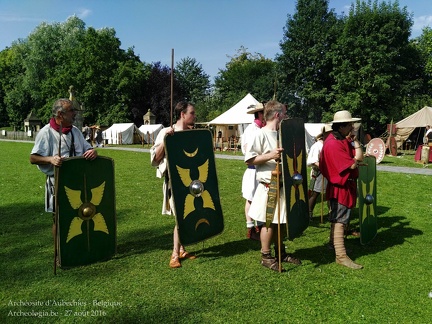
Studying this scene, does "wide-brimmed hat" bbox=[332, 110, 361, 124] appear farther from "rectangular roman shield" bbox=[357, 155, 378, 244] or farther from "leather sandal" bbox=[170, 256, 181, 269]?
"leather sandal" bbox=[170, 256, 181, 269]

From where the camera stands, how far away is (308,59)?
3641cm

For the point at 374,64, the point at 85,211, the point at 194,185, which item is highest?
the point at 374,64

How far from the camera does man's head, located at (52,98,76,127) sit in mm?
4113

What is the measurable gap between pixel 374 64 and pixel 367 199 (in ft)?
101

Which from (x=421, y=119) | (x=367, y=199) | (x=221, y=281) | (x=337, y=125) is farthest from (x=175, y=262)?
(x=421, y=119)

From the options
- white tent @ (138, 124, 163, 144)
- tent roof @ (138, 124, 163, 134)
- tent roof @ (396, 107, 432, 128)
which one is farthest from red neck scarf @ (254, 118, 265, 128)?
tent roof @ (138, 124, 163, 134)

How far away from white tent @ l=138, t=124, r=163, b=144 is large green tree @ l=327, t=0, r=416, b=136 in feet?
49.8

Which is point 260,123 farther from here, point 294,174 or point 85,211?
point 85,211

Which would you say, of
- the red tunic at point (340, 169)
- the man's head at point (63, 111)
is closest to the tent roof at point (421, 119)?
the red tunic at point (340, 169)

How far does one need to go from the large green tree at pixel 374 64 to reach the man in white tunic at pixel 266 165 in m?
30.6

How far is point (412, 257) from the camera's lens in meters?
4.72

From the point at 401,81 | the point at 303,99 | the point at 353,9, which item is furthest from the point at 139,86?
the point at 401,81

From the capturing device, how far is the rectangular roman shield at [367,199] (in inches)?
194

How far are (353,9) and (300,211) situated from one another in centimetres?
3576
